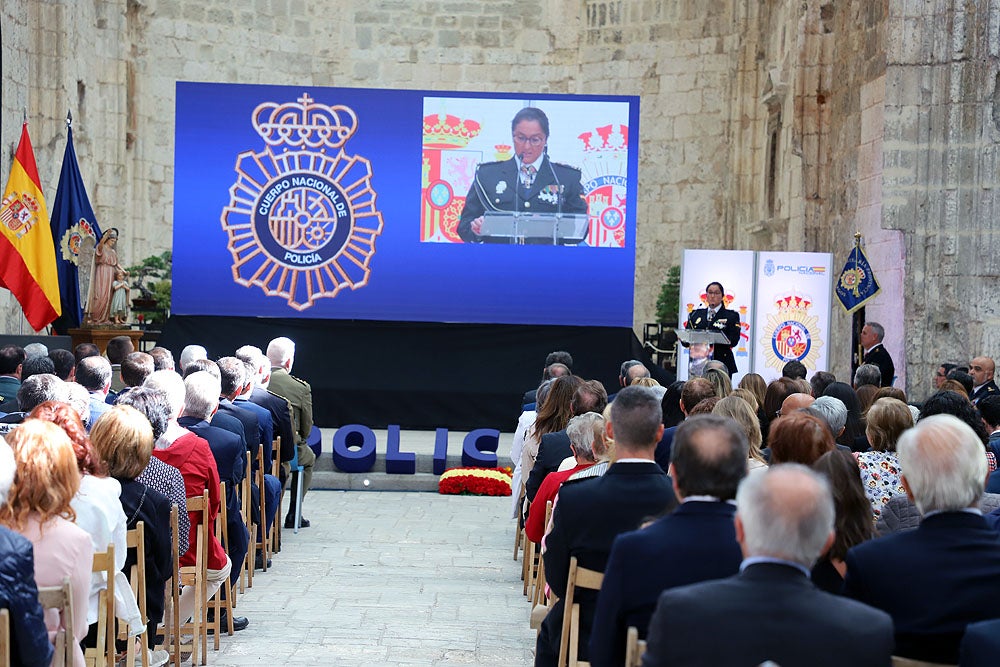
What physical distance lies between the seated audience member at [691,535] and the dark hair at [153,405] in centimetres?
240

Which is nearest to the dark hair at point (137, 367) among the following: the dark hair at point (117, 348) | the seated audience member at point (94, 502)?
the dark hair at point (117, 348)

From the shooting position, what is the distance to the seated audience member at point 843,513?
3146 mm

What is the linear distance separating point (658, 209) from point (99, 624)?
A: 14.5 meters

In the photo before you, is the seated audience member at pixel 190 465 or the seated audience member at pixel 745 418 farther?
the seated audience member at pixel 190 465

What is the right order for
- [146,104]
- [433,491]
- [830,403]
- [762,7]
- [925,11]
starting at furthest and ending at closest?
[146,104] < [762,7] < [925,11] < [433,491] < [830,403]

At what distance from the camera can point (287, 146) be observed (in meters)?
13.4

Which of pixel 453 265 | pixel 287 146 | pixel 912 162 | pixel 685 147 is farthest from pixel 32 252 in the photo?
pixel 685 147

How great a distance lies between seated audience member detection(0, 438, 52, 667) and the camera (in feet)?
9.46

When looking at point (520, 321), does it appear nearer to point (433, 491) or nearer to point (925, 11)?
point (433, 491)

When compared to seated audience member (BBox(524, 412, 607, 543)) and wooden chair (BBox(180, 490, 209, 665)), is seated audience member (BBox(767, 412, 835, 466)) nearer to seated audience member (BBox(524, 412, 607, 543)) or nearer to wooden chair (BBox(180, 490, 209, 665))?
seated audience member (BBox(524, 412, 607, 543))

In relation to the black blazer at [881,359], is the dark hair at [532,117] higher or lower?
higher

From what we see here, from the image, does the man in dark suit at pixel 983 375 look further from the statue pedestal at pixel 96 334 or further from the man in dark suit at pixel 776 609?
the statue pedestal at pixel 96 334

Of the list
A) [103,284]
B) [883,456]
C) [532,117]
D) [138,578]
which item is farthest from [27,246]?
[883,456]

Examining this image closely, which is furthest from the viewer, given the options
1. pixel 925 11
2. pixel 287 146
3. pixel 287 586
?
pixel 287 146
